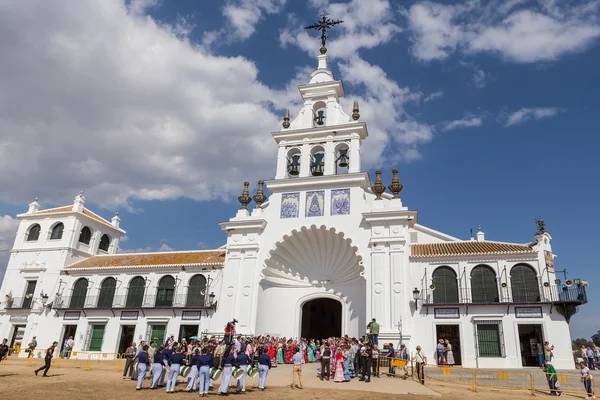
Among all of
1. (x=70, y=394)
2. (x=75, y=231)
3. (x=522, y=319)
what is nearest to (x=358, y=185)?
(x=522, y=319)

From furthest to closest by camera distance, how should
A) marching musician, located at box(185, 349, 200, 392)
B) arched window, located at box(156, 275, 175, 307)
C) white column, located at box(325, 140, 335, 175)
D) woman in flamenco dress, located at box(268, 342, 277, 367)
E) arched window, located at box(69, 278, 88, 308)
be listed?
arched window, located at box(69, 278, 88, 308) → arched window, located at box(156, 275, 175, 307) → white column, located at box(325, 140, 335, 175) → woman in flamenco dress, located at box(268, 342, 277, 367) → marching musician, located at box(185, 349, 200, 392)

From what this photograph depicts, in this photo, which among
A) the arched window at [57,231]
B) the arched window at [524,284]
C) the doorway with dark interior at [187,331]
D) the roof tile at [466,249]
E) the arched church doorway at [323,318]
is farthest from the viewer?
the arched window at [57,231]

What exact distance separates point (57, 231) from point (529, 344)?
102 ft

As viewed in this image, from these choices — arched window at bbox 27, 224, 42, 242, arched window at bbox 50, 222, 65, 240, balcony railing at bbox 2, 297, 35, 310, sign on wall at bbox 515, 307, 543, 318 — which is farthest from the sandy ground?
arched window at bbox 27, 224, 42, 242

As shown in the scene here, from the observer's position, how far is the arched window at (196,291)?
82.8ft

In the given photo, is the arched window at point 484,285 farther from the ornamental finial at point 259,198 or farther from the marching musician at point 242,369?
the marching musician at point 242,369

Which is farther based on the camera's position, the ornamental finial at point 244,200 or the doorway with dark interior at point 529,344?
the ornamental finial at point 244,200

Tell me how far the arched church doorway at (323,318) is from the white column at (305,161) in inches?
287

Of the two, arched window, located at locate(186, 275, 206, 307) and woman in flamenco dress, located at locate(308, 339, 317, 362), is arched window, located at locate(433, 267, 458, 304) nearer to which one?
woman in flamenco dress, located at locate(308, 339, 317, 362)

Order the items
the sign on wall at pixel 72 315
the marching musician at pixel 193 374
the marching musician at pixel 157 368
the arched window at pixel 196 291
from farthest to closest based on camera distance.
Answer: the sign on wall at pixel 72 315 → the arched window at pixel 196 291 → the marching musician at pixel 157 368 → the marching musician at pixel 193 374

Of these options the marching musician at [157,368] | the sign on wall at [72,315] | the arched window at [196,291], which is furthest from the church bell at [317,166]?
the sign on wall at [72,315]

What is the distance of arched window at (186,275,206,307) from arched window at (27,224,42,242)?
13867 millimetres

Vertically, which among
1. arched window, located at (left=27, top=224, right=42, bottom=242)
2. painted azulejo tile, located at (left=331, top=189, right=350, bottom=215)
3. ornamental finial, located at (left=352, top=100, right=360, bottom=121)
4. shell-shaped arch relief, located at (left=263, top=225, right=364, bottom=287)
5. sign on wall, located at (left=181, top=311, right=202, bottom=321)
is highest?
ornamental finial, located at (left=352, top=100, right=360, bottom=121)

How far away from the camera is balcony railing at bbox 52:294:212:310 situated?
2540 centimetres
